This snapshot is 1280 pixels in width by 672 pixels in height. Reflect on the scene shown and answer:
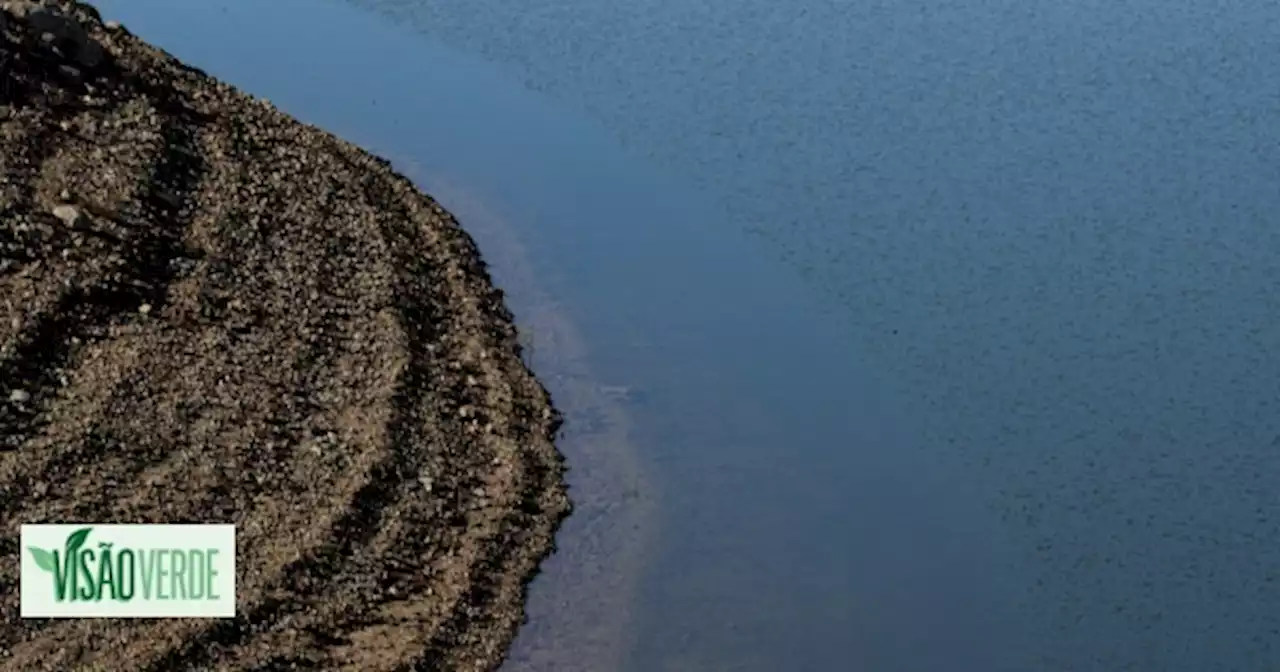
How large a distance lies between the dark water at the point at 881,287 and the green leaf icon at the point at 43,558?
121 inches

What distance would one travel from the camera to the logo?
10.7 m

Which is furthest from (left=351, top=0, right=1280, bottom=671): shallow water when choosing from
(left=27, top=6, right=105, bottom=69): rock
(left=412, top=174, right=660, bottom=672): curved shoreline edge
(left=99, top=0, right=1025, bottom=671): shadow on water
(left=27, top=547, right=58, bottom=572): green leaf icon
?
(left=27, top=547, right=58, bottom=572): green leaf icon

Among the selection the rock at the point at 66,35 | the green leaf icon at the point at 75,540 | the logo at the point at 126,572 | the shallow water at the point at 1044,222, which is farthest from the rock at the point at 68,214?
the shallow water at the point at 1044,222

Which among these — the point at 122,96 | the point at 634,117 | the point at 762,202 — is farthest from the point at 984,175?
the point at 122,96

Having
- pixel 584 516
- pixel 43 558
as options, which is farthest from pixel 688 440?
pixel 43 558

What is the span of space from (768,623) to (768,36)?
443 inches

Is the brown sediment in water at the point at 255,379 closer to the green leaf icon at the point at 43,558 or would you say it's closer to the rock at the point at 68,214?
the rock at the point at 68,214

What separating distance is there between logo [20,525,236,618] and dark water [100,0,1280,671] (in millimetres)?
2153

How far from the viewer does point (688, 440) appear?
1402 cm

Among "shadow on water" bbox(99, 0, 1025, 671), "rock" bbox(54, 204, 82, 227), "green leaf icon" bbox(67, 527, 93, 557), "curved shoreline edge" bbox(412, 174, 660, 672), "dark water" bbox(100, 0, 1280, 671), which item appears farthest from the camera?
"rock" bbox(54, 204, 82, 227)

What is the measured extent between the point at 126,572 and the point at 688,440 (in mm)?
4745

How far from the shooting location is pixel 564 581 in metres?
12.5

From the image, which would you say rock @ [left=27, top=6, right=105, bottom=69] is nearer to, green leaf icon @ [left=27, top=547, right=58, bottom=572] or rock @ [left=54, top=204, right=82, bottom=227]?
rock @ [left=54, top=204, right=82, bottom=227]

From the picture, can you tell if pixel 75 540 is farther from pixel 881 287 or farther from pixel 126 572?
pixel 881 287
